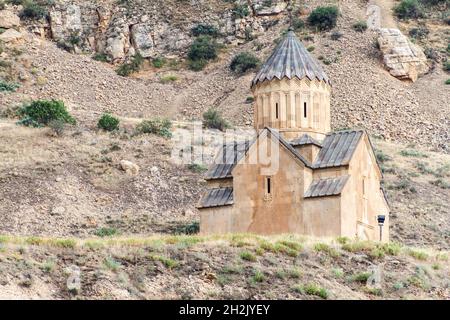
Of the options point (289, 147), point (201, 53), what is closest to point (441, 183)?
point (289, 147)

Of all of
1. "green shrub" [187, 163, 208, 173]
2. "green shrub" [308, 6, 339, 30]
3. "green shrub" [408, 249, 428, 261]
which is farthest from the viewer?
"green shrub" [308, 6, 339, 30]

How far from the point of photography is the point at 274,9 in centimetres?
8288

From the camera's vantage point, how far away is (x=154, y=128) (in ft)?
204

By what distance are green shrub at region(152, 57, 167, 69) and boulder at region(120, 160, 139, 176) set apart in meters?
23.0

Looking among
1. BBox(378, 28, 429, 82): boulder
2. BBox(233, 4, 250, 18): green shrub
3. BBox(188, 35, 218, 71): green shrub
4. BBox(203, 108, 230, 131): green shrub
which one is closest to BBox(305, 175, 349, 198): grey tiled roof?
BBox(203, 108, 230, 131): green shrub

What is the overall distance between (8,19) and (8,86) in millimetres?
9654

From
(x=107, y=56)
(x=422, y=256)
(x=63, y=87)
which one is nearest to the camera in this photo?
(x=422, y=256)

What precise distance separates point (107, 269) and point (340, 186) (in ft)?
29.2

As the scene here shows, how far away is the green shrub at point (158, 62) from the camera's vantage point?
79875 millimetres

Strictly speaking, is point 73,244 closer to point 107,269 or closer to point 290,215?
point 107,269

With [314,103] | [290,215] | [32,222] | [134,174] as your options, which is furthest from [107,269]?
[134,174]

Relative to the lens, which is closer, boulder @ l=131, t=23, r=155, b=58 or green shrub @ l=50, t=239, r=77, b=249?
green shrub @ l=50, t=239, r=77, b=249

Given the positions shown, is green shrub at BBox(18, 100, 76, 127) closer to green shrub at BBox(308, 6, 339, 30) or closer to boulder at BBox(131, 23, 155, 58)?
boulder at BBox(131, 23, 155, 58)

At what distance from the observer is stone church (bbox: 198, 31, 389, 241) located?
38562 mm
